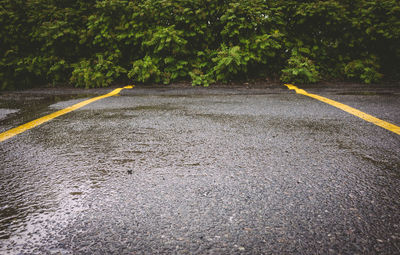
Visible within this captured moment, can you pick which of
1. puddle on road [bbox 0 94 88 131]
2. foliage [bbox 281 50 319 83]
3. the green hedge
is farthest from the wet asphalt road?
the green hedge

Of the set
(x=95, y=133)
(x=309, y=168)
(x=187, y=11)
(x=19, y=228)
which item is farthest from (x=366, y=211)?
(x=187, y=11)

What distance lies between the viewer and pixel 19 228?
128 cm

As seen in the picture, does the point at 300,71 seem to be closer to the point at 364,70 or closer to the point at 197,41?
the point at 364,70

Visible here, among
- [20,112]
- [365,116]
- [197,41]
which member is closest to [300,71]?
[197,41]

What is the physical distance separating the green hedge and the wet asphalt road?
4.83 meters

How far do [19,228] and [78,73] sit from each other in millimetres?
7107

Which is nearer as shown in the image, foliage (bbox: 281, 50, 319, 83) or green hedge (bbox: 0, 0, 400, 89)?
foliage (bbox: 281, 50, 319, 83)

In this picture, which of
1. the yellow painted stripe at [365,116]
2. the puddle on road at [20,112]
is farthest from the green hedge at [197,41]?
the yellow painted stripe at [365,116]

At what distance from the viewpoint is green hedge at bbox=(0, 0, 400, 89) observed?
7.43 meters

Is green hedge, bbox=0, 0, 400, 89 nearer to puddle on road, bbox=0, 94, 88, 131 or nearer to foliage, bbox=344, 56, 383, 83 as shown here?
foliage, bbox=344, 56, 383, 83

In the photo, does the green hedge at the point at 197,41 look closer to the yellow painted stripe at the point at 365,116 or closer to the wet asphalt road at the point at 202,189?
the yellow painted stripe at the point at 365,116

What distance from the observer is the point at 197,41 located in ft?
26.6

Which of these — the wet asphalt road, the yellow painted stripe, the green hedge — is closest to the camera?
the wet asphalt road

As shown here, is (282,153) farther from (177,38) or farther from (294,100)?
(177,38)
